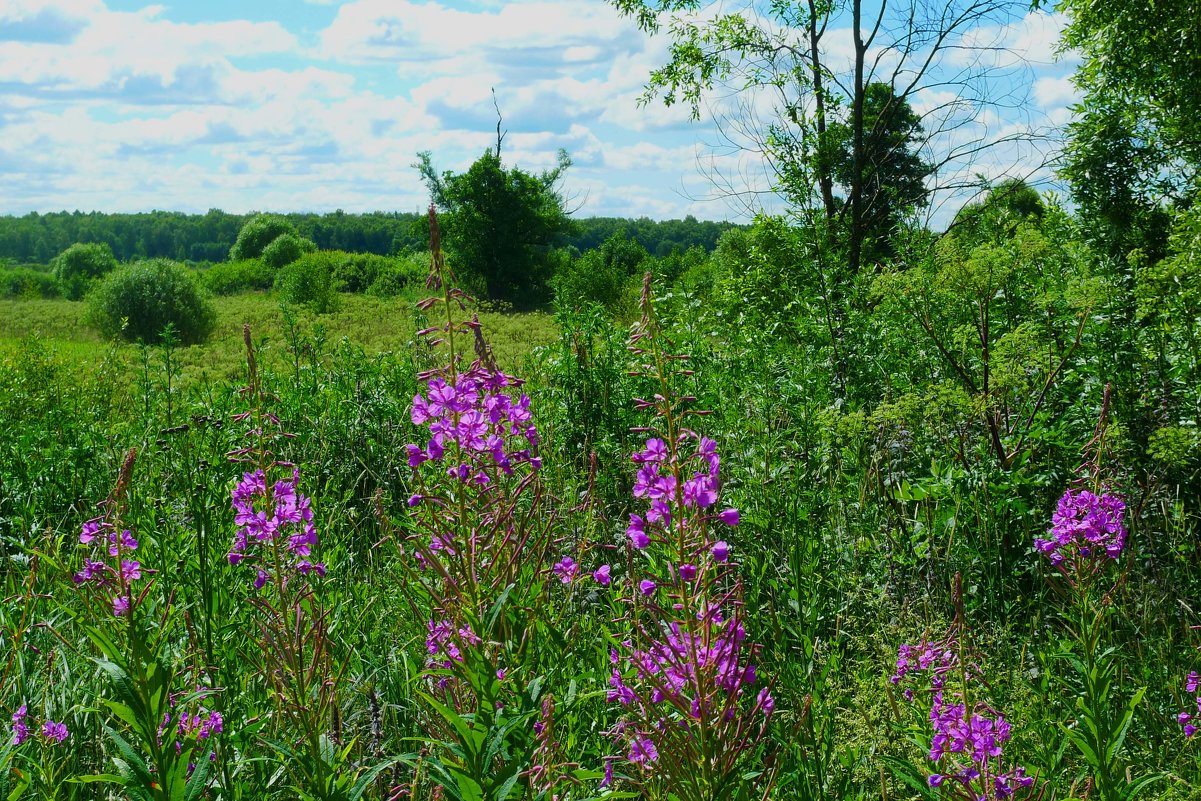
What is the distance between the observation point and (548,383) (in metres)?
7.03

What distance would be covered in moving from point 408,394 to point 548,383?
123 centimetres

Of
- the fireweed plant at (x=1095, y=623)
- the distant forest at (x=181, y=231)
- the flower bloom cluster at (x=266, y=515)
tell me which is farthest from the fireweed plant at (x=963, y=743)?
the distant forest at (x=181, y=231)

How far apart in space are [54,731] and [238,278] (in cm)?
5328

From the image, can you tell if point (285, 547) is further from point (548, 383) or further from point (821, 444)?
point (548, 383)

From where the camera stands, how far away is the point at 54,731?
228 cm

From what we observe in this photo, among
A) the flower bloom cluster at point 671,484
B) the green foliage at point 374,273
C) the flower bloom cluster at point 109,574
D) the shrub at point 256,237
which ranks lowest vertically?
the flower bloom cluster at point 109,574

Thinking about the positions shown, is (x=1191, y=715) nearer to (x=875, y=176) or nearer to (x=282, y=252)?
(x=875, y=176)

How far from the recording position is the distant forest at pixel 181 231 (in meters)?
103

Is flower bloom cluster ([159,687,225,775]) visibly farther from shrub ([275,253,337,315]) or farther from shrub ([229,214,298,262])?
shrub ([229,214,298,262])

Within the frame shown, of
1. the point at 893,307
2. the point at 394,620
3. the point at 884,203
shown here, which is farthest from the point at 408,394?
the point at 884,203

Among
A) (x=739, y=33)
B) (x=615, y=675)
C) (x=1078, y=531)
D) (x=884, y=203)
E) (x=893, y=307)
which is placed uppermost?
(x=739, y=33)

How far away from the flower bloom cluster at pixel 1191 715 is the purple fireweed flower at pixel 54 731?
10.8ft

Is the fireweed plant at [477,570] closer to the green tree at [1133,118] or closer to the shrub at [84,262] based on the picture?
the green tree at [1133,118]

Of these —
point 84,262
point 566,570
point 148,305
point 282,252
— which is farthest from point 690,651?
point 84,262
